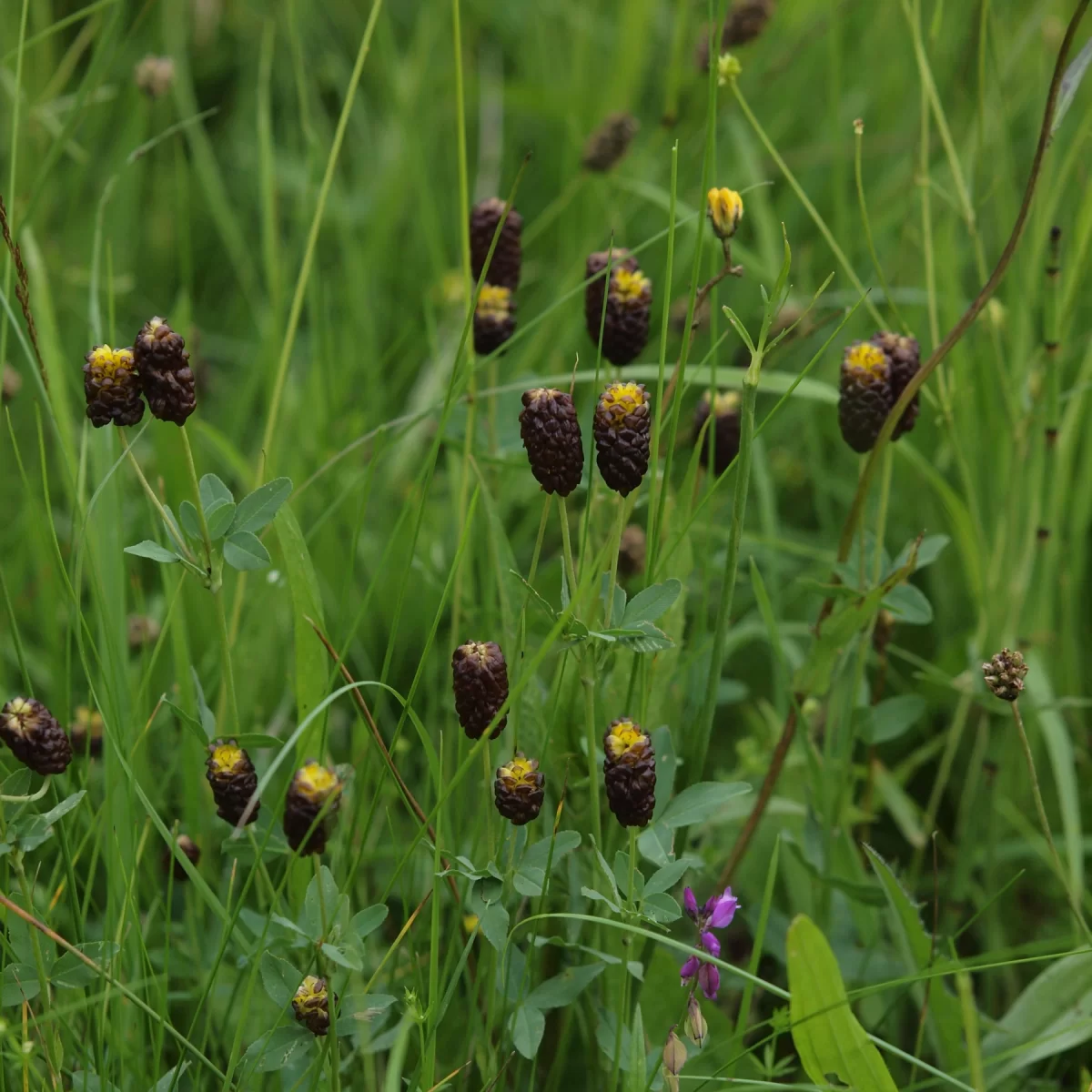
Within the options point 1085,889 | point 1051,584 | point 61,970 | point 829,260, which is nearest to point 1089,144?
point 829,260

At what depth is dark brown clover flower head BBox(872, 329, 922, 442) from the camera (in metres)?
1.25

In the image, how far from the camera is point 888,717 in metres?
1.45

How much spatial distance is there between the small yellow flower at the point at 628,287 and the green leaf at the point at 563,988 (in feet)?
2.06

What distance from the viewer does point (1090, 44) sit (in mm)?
1142

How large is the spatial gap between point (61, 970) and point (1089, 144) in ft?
6.97

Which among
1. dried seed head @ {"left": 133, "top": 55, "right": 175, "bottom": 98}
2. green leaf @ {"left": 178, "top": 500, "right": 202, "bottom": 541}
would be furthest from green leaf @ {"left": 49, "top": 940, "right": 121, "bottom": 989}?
dried seed head @ {"left": 133, "top": 55, "right": 175, "bottom": 98}

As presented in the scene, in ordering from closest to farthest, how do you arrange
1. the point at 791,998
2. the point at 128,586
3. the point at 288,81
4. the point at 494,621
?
1. the point at 791,998
2. the point at 494,621
3. the point at 128,586
4. the point at 288,81

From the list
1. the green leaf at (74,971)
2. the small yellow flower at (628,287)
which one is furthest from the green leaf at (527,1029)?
the small yellow flower at (628,287)

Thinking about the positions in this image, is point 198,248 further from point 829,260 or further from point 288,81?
point 829,260

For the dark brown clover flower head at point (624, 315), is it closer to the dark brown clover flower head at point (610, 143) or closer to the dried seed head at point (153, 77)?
the dark brown clover flower head at point (610, 143)

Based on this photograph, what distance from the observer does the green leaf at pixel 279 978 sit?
103 centimetres

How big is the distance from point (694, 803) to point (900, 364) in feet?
1.61

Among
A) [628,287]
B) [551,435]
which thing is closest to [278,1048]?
[551,435]

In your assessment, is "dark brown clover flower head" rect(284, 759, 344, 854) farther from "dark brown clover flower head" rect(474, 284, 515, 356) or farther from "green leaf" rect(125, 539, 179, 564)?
"dark brown clover flower head" rect(474, 284, 515, 356)
